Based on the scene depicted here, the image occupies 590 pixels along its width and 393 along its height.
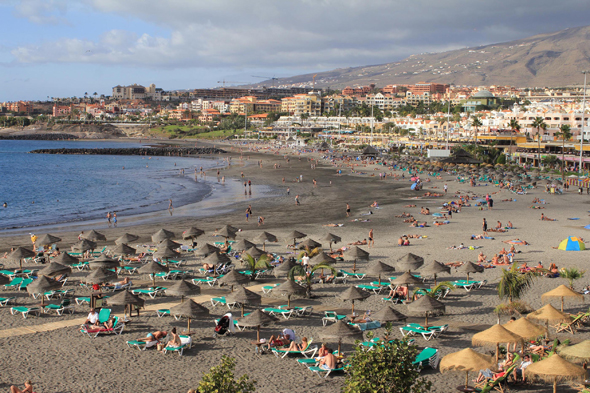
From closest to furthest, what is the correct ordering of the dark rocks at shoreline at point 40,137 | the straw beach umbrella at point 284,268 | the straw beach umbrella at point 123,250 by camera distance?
1. the straw beach umbrella at point 284,268
2. the straw beach umbrella at point 123,250
3. the dark rocks at shoreline at point 40,137

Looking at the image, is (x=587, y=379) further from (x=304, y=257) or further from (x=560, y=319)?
(x=304, y=257)

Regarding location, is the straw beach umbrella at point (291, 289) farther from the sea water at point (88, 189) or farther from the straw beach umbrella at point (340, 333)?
the sea water at point (88, 189)

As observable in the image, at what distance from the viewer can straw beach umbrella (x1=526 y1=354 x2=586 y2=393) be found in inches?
406

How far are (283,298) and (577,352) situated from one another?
31.7 ft

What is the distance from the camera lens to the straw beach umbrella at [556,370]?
1032 centimetres

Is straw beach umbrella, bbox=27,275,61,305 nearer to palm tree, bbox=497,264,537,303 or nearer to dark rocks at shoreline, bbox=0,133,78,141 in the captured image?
palm tree, bbox=497,264,537,303

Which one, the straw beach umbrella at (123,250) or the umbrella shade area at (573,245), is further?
the umbrella shade area at (573,245)

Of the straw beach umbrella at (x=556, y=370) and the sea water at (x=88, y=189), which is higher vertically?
the straw beach umbrella at (x=556, y=370)

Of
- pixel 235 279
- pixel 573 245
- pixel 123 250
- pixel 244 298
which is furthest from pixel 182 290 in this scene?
pixel 573 245

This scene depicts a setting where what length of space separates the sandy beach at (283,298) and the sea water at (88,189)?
4.52 meters

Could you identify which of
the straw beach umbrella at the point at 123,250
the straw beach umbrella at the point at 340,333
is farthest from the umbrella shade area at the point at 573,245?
the straw beach umbrella at the point at 123,250

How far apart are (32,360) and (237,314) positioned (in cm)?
586

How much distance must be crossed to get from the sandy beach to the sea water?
14.8ft

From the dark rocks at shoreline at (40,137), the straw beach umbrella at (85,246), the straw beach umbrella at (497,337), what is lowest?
the straw beach umbrella at (85,246)
